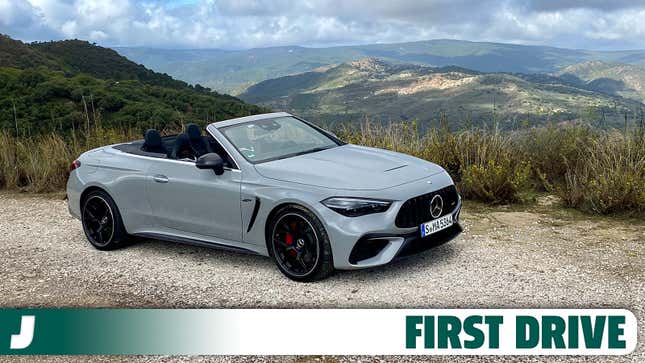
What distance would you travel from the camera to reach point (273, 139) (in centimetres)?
666

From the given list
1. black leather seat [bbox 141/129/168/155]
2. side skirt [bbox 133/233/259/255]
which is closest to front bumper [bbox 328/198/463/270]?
side skirt [bbox 133/233/259/255]

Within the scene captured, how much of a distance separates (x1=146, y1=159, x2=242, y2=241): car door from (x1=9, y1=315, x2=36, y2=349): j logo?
1.77 metres

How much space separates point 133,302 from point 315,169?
1.97m

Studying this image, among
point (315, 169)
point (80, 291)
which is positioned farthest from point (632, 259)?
point (80, 291)

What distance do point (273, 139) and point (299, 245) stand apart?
1.35m

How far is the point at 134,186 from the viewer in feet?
23.0

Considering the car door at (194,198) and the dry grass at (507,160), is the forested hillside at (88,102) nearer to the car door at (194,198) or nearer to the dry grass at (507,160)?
the dry grass at (507,160)

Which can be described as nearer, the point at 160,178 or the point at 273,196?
the point at 273,196

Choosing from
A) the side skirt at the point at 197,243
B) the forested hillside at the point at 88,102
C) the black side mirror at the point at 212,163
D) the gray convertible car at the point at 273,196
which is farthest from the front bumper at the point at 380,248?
the forested hillside at the point at 88,102

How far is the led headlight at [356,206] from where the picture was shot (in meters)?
5.51

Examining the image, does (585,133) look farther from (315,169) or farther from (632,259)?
(315,169)

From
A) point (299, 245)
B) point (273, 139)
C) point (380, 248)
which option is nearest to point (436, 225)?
point (380, 248)

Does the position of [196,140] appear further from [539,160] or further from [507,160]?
[539,160]

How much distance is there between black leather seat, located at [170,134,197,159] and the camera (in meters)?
6.81
